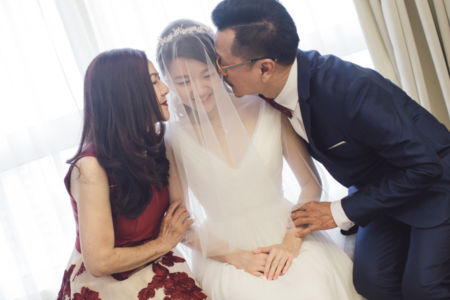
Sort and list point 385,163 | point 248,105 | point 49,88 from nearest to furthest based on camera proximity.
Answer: point 385,163 < point 248,105 < point 49,88

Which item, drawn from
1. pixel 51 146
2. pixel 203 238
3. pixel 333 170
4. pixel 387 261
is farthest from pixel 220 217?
pixel 51 146

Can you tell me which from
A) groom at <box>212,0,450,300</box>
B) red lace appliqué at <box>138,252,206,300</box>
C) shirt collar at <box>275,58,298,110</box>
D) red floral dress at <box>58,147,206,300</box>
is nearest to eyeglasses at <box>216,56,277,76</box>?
groom at <box>212,0,450,300</box>

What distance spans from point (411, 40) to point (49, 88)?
1.94 m

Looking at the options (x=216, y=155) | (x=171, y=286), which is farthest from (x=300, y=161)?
(x=171, y=286)

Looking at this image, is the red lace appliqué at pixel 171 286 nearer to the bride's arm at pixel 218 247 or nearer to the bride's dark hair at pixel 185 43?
the bride's arm at pixel 218 247

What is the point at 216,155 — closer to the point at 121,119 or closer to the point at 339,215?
the point at 121,119

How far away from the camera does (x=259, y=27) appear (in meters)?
1.52

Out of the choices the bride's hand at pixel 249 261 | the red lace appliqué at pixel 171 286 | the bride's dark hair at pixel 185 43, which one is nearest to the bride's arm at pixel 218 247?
the bride's hand at pixel 249 261

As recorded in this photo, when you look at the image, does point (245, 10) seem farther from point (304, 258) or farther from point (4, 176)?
point (4, 176)

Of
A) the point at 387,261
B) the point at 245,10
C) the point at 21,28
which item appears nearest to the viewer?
the point at 245,10

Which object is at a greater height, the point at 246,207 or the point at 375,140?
the point at 375,140

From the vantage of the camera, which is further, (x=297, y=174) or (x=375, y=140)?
(x=297, y=174)

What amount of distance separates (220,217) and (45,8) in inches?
58.0

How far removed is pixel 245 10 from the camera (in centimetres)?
152
